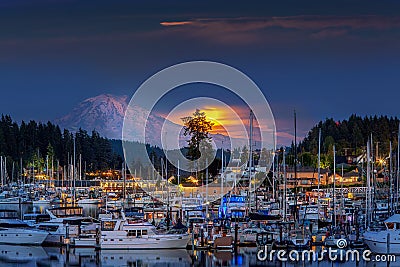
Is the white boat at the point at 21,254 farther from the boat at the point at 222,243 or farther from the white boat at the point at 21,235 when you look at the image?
the boat at the point at 222,243

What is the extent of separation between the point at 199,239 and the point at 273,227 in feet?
19.4

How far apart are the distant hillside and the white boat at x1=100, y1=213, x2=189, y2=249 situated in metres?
115

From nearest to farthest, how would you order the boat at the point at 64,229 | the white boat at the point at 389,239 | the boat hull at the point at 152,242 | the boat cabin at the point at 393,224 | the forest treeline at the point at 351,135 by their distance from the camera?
the white boat at the point at 389,239 < the boat cabin at the point at 393,224 < the boat hull at the point at 152,242 < the boat at the point at 64,229 < the forest treeline at the point at 351,135

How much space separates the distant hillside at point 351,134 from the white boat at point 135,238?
11517 centimetres

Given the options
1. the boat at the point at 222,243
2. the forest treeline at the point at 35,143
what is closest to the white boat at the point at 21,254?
the boat at the point at 222,243

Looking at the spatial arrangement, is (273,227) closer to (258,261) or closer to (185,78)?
(258,261)

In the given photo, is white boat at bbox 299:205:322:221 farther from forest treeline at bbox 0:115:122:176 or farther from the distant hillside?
forest treeline at bbox 0:115:122:176

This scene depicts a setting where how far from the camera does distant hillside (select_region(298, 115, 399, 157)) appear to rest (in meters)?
175

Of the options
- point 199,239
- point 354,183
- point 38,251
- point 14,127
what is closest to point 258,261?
point 199,239

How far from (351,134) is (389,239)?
138834 millimetres

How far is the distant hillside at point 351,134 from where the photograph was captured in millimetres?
174875

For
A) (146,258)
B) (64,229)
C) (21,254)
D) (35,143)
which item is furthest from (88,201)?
(35,143)

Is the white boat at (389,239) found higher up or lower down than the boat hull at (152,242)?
higher up

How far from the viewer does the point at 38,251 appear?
55.3 meters
